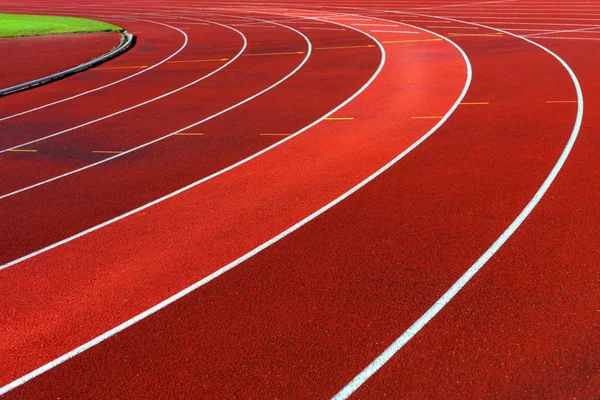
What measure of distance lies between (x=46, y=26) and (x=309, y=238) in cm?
2163

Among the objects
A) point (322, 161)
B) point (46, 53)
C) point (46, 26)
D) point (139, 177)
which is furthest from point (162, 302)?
point (46, 26)

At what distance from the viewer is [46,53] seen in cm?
1922

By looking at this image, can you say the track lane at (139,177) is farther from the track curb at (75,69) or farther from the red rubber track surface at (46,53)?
the red rubber track surface at (46,53)

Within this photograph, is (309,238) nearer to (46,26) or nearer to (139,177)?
(139,177)

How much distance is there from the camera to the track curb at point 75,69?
14.4 metres

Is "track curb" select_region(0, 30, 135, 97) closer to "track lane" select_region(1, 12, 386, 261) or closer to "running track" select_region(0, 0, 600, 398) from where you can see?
"running track" select_region(0, 0, 600, 398)

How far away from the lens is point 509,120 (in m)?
9.59

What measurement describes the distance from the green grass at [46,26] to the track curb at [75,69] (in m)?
3.27

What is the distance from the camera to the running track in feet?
14.2

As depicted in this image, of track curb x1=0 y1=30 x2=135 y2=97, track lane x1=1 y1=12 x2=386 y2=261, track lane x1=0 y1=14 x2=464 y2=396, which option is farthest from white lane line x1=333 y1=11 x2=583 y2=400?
track curb x1=0 y1=30 x2=135 y2=97

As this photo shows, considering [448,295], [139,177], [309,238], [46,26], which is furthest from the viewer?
[46,26]

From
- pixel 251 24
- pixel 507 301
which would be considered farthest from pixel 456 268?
pixel 251 24

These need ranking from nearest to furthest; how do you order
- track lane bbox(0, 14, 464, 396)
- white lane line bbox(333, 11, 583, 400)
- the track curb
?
white lane line bbox(333, 11, 583, 400) < track lane bbox(0, 14, 464, 396) < the track curb

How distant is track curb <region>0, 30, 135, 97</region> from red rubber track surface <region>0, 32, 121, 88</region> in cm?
31
